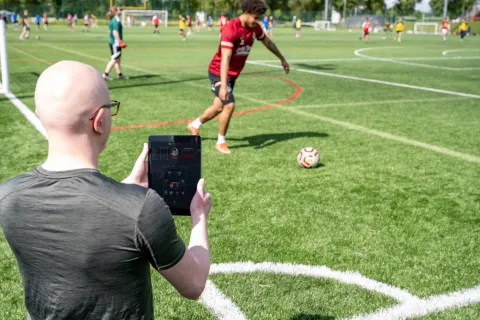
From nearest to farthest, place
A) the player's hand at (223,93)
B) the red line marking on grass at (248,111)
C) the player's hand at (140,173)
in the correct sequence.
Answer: the player's hand at (140,173)
the player's hand at (223,93)
the red line marking on grass at (248,111)

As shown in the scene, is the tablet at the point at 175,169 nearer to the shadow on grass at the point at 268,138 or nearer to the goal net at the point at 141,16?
the shadow on grass at the point at 268,138

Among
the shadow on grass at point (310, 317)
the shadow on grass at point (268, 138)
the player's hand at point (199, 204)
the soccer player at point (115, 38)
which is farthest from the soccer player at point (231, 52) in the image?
the soccer player at point (115, 38)

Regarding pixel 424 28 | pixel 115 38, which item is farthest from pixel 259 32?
pixel 424 28

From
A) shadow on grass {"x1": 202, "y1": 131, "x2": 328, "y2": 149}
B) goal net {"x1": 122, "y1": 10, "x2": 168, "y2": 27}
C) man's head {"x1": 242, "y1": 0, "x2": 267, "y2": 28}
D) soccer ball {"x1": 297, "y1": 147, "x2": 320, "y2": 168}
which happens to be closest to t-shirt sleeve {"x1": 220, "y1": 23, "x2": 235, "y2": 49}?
man's head {"x1": 242, "y1": 0, "x2": 267, "y2": 28}

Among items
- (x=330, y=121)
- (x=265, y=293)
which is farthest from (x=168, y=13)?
(x=265, y=293)

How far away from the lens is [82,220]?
5.03ft

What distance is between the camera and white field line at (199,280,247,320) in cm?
320

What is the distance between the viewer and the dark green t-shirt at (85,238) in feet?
5.00

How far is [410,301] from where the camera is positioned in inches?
134

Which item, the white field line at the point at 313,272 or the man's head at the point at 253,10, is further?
the man's head at the point at 253,10

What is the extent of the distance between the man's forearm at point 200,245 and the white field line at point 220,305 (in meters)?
1.47

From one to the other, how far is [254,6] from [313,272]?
397 cm

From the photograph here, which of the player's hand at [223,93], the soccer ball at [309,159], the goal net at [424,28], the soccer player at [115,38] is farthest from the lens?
the goal net at [424,28]

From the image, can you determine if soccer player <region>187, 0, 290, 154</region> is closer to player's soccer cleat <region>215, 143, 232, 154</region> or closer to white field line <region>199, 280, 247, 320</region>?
player's soccer cleat <region>215, 143, 232, 154</region>
